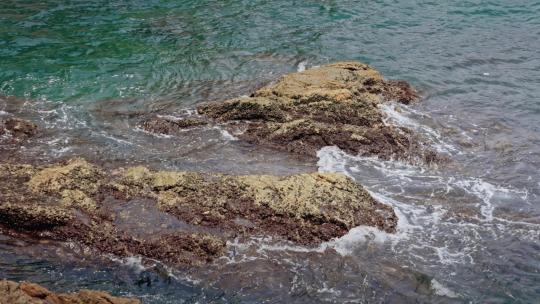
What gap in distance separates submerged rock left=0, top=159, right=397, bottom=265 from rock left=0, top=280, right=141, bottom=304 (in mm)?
2271

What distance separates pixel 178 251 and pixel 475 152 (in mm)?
8206

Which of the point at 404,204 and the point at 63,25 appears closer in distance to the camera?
the point at 404,204

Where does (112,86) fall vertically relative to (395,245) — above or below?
above

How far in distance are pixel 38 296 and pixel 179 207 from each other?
3527 mm

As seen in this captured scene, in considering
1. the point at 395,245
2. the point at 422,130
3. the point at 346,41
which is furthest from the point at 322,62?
the point at 395,245

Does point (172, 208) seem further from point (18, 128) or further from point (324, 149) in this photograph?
point (18, 128)

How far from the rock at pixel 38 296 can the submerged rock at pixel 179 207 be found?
227 centimetres

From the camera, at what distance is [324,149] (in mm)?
12672

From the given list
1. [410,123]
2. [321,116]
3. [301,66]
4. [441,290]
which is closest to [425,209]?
[441,290]

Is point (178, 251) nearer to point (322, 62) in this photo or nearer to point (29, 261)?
point (29, 261)

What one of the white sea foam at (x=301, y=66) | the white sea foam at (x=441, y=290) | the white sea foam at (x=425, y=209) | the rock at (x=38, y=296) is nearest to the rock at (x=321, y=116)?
the white sea foam at (x=425, y=209)

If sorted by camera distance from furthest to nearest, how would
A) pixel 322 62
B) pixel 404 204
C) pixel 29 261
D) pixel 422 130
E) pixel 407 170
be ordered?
pixel 322 62
pixel 422 130
pixel 407 170
pixel 404 204
pixel 29 261

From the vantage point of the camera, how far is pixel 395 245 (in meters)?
9.49

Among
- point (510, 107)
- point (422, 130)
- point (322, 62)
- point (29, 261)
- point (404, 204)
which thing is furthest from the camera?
point (322, 62)
